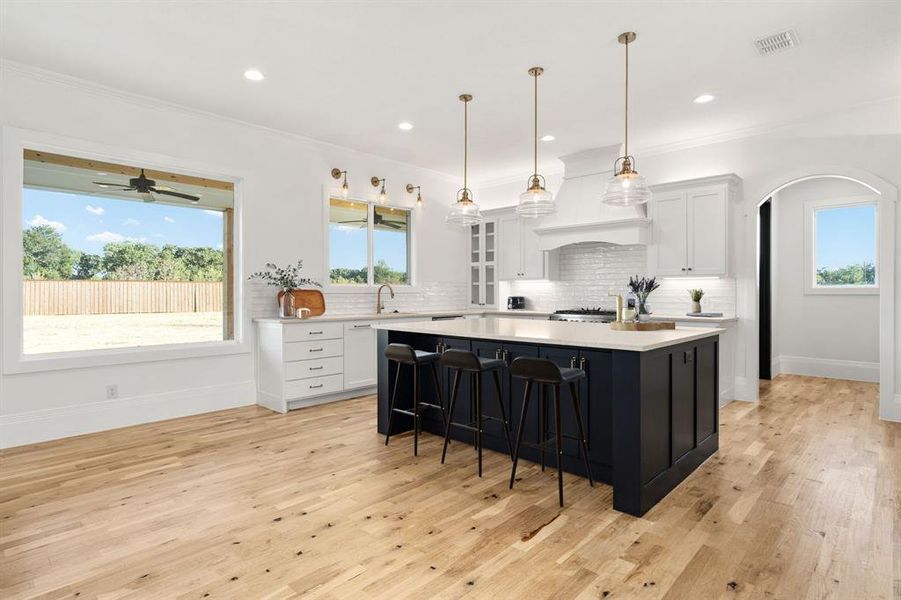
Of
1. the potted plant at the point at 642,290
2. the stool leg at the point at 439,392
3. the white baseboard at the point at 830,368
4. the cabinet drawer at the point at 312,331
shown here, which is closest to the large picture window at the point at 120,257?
the cabinet drawer at the point at 312,331

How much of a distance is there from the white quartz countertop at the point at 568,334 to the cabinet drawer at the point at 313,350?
1.32 metres

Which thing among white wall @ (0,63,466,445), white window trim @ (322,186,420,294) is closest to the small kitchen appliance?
white window trim @ (322,186,420,294)

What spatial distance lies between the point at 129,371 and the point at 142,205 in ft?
5.30

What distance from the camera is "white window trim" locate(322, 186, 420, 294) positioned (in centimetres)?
608

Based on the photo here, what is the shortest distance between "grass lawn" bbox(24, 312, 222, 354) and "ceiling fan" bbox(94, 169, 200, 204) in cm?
119

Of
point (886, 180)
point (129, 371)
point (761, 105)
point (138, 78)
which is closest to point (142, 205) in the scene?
point (138, 78)

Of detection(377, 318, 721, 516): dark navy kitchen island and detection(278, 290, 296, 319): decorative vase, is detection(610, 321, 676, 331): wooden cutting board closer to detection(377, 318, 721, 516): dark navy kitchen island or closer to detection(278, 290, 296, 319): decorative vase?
detection(377, 318, 721, 516): dark navy kitchen island

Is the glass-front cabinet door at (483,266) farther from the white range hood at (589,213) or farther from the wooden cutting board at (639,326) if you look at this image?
the wooden cutting board at (639,326)

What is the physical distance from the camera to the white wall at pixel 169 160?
4082mm

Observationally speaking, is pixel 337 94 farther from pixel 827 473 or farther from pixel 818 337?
pixel 818 337

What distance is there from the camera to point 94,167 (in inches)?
180

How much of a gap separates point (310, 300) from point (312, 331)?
1.96 ft

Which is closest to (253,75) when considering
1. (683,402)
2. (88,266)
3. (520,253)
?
(88,266)

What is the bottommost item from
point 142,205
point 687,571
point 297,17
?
point 687,571
